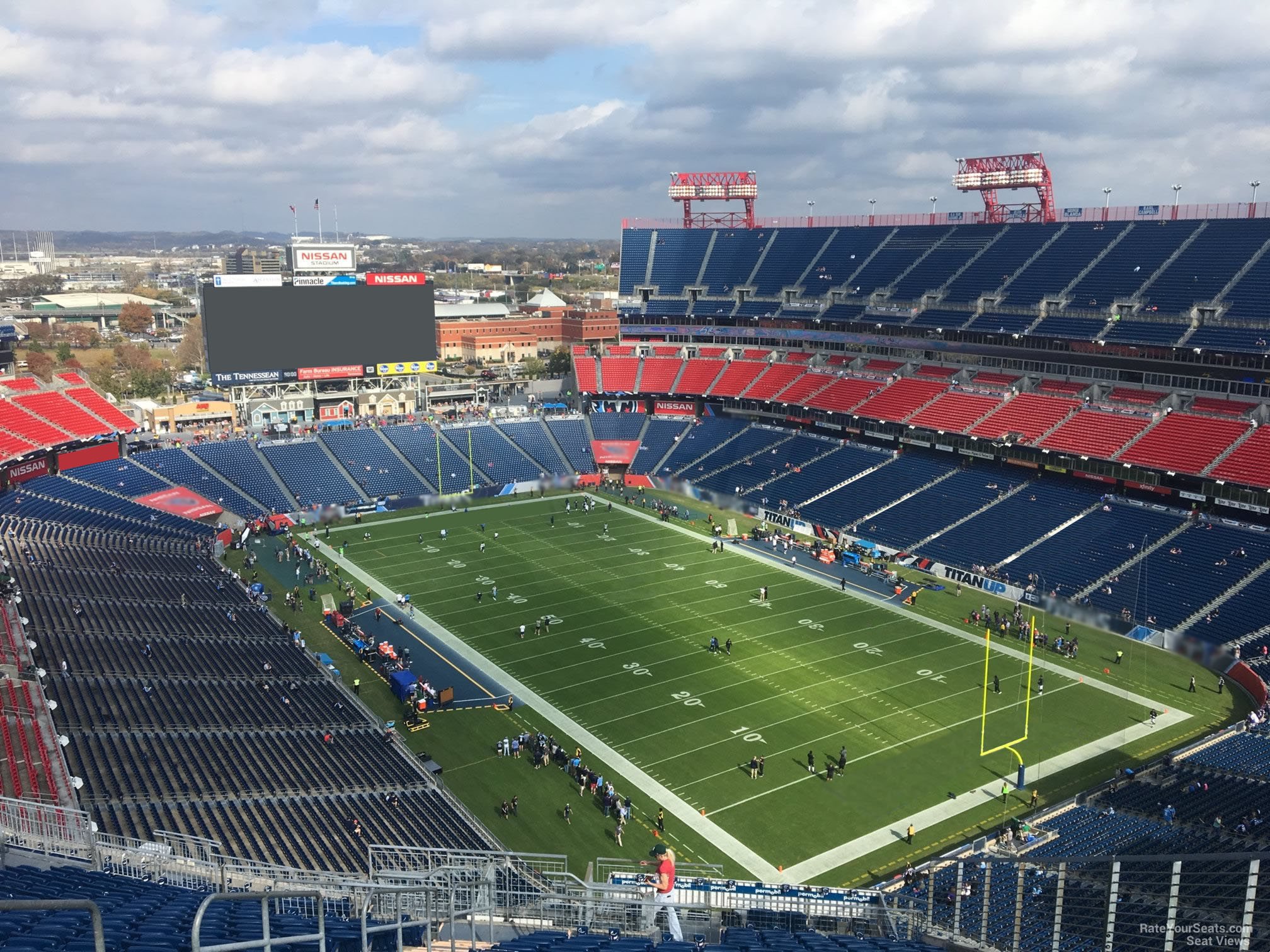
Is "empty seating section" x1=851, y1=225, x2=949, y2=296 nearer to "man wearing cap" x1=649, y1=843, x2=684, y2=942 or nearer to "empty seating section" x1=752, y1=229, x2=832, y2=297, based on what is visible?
"empty seating section" x1=752, y1=229, x2=832, y2=297

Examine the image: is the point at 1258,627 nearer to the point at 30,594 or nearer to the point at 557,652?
the point at 557,652

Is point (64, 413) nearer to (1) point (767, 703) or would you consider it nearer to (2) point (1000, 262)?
(1) point (767, 703)

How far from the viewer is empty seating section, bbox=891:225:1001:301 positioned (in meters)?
55.5

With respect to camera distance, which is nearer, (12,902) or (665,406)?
(12,902)

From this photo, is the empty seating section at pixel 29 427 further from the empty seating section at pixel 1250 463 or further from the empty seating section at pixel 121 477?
the empty seating section at pixel 1250 463

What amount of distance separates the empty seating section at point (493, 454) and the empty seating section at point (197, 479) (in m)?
13.1

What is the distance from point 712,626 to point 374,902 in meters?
21.5

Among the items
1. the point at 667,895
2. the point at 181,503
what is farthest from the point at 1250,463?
the point at 181,503

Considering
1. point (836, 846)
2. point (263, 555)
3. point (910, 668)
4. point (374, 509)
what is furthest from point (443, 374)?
point (836, 846)

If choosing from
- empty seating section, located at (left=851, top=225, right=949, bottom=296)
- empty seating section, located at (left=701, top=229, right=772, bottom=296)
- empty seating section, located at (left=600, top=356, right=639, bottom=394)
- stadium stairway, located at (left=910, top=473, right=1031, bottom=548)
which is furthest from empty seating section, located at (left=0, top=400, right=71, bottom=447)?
empty seating section, located at (left=851, top=225, right=949, bottom=296)

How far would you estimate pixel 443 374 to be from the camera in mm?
91625

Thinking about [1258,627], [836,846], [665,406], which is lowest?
[836,846]

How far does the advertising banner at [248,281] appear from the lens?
51.9 metres

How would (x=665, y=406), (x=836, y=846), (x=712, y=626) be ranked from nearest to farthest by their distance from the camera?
(x=836, y=846), (x=712, y=626), (x=665, y=406)
